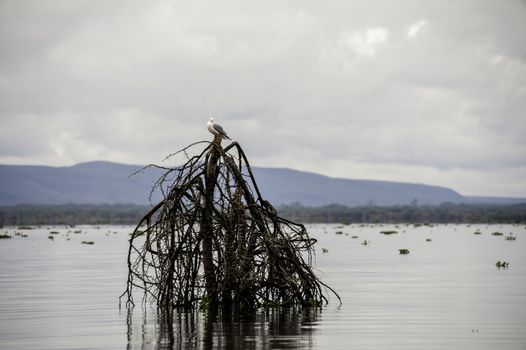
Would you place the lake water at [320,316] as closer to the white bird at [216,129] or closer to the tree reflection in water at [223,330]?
the tree reflection in water at [223,330]

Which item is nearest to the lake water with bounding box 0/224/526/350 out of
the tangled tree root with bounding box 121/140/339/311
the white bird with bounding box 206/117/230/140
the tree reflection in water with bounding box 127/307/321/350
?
the tree reflection in water with bounding box 127/307/321/350

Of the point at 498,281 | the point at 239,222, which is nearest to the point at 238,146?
the point at 239,222

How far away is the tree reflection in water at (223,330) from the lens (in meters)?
20.4

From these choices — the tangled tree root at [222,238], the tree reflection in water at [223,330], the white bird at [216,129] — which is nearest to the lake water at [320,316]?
the tree reflection in water at [223,330]

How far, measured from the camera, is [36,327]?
24031 millimetres

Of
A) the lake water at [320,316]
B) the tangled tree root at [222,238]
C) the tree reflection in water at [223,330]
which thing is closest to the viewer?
the tree reflection in water at [223,330]

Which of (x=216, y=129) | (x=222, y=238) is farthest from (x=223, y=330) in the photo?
(x=216, y=129)

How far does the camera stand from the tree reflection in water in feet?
66.8

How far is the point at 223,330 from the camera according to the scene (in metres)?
22.3

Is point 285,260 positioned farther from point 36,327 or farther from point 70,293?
point 70,293

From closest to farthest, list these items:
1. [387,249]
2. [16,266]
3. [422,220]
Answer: [16,266] < [387,249] < [422,220]

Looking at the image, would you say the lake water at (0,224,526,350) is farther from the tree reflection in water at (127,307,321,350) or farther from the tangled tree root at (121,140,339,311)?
the tangled tree root at (121,140,339,311)

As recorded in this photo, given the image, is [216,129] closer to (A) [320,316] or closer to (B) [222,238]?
(B) [222,238]

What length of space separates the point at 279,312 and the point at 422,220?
501ft
